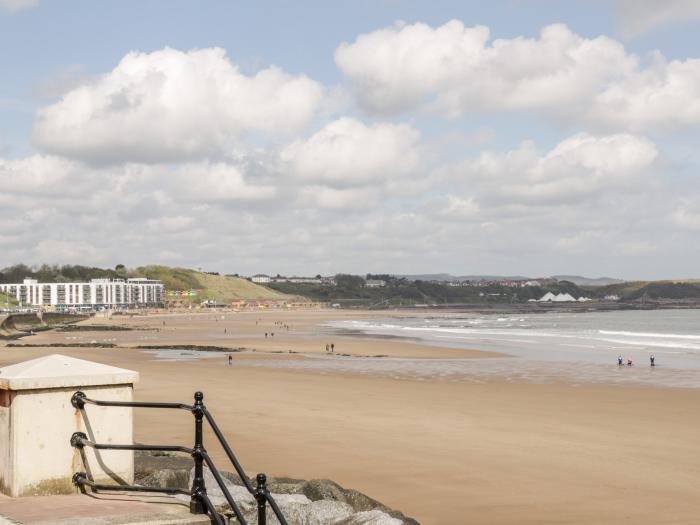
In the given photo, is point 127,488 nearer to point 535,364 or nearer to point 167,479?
point 167,479

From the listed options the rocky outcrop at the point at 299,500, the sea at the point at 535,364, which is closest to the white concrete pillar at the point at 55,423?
the rocky outcrop at the point at 299,500

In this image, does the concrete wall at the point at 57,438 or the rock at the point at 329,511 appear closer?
the concrete wall at the point at 57,438

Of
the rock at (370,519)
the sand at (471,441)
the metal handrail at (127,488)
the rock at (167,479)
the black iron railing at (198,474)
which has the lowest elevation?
the sand at (471,441)

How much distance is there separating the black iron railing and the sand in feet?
17.3

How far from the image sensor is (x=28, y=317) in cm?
10600

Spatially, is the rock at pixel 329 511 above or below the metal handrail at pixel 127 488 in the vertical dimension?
below

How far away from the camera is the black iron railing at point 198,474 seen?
5.05m

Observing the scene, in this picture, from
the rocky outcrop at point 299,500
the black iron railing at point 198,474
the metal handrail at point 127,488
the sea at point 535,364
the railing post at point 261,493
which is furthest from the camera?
the sea at point 535,364

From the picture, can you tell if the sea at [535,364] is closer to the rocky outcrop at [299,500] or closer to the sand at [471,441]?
the sand at [471,441]

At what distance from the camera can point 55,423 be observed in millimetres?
6707

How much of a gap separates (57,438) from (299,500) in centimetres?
315

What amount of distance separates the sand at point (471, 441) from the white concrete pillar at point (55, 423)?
5.14m

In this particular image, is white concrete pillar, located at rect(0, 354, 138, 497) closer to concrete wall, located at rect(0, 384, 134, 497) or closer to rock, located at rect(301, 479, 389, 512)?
concrete wall, located at rect(0, 384, 134, 497)

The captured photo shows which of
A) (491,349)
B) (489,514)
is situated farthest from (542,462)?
(491,349)
